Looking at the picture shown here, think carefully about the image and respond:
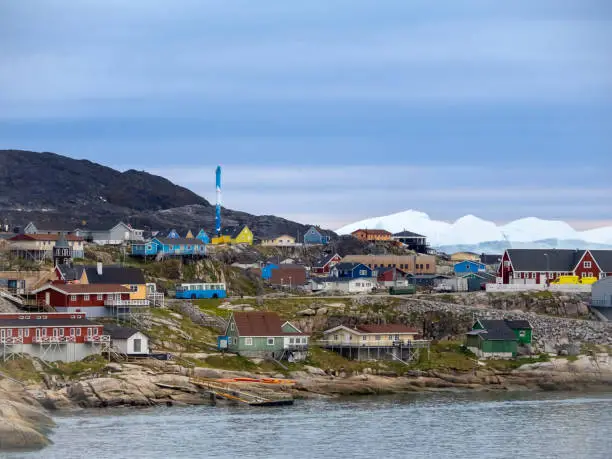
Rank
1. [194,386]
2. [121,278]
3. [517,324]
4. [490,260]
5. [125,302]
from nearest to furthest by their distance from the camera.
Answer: [194,386]
[125,302]
[121,278]
[517,324]
[490,260]

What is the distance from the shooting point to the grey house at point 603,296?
437 ft

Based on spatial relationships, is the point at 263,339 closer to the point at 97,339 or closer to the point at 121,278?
the point at 97,339

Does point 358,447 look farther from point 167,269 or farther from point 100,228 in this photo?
point 100,228

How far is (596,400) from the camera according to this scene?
102 metres

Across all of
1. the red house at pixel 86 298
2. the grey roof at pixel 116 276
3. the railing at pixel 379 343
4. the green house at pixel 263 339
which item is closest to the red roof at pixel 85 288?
the red house at pixel 86 298

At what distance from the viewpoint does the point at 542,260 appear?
146m

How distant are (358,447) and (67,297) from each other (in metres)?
38.7

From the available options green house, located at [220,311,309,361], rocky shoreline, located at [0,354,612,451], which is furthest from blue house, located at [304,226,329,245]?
green house, located at [220,311,309,361]

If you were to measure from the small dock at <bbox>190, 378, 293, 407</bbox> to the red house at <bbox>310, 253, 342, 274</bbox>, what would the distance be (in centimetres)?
6632

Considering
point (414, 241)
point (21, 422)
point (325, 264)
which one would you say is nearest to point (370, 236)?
point (414, 241)

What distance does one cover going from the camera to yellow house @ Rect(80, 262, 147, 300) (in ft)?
375

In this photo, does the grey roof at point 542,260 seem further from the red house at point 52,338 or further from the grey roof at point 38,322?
the grey roof at point 38,322

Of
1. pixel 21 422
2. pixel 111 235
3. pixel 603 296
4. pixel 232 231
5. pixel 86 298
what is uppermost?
pixel 232 231

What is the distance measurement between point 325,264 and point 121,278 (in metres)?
52.2
